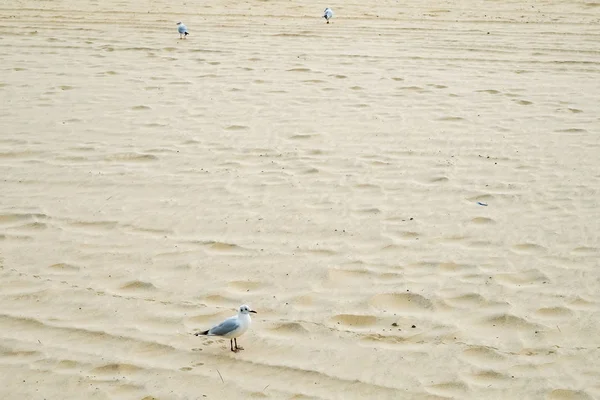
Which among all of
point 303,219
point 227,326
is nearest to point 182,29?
point 303,219

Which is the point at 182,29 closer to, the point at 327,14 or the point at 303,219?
the point at 327,14

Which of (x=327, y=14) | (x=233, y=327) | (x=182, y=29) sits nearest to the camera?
(x=233, y=327)

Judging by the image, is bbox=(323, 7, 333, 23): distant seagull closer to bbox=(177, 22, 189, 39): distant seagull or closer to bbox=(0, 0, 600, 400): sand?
bbox=(0, 0, 600, 400): sand

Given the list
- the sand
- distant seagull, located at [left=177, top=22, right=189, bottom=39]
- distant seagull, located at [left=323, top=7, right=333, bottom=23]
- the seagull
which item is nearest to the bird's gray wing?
the seagull

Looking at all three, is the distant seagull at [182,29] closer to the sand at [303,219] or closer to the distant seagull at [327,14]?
the sand at [303,219]

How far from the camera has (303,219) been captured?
525 centimetres

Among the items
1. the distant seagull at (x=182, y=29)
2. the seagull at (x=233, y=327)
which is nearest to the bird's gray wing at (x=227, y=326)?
the seagull at (x=233, y=327)

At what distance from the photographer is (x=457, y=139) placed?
6.73m

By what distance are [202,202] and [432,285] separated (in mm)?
1929

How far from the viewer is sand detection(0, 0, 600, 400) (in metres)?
3.77

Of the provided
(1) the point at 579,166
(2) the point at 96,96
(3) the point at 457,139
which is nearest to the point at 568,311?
(1) the point at 579,166

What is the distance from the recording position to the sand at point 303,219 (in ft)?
12.4

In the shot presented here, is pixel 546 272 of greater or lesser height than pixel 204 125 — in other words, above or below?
below

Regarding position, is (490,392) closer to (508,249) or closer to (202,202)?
(508,249)
